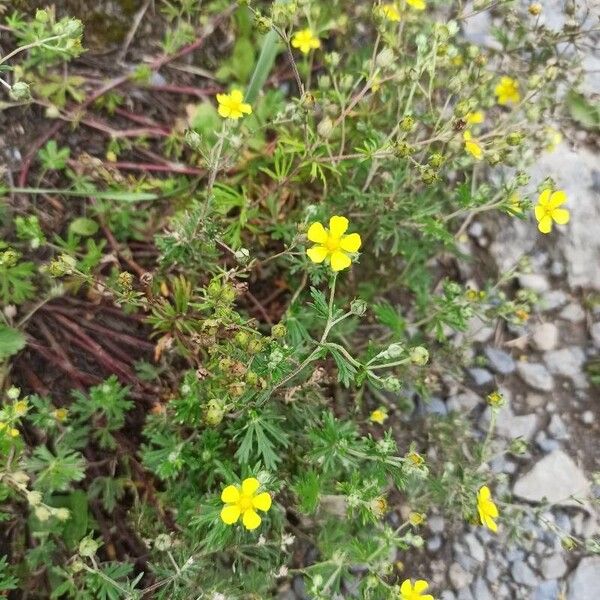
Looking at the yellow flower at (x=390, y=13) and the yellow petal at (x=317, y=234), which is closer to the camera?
the yellow petal at (x=317, y=234)

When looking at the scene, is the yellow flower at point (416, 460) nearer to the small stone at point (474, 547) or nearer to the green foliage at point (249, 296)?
the green foliage at point (249, 296)

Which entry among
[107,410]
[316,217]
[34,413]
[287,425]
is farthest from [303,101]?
[34,413]

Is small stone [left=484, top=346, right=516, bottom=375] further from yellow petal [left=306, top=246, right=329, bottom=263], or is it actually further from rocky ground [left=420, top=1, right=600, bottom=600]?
yellow petal [left=306, top=246, right=329, bottom=263]

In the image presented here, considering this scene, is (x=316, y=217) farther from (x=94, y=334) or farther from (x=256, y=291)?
(x=94, y=334)

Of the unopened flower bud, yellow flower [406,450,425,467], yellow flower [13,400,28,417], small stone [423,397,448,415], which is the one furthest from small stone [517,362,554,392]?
yellow flower [13,400,28,417]

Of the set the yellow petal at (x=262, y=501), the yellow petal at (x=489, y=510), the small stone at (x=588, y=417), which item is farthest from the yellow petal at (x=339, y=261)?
the small stone at (x=588, y=417)

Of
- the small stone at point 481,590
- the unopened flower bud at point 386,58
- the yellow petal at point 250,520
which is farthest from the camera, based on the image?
the small stone at point 481,590

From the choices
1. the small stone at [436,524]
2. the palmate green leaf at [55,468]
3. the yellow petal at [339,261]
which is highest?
the yellow petal at [339,261]

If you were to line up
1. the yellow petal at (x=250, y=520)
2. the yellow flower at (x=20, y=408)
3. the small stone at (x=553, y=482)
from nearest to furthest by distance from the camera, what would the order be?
1. the yellow petal at (x=250, y=520)
2. the yellow flower at (x=20, y=408)
3. the small stone at (x=553, y=482)
